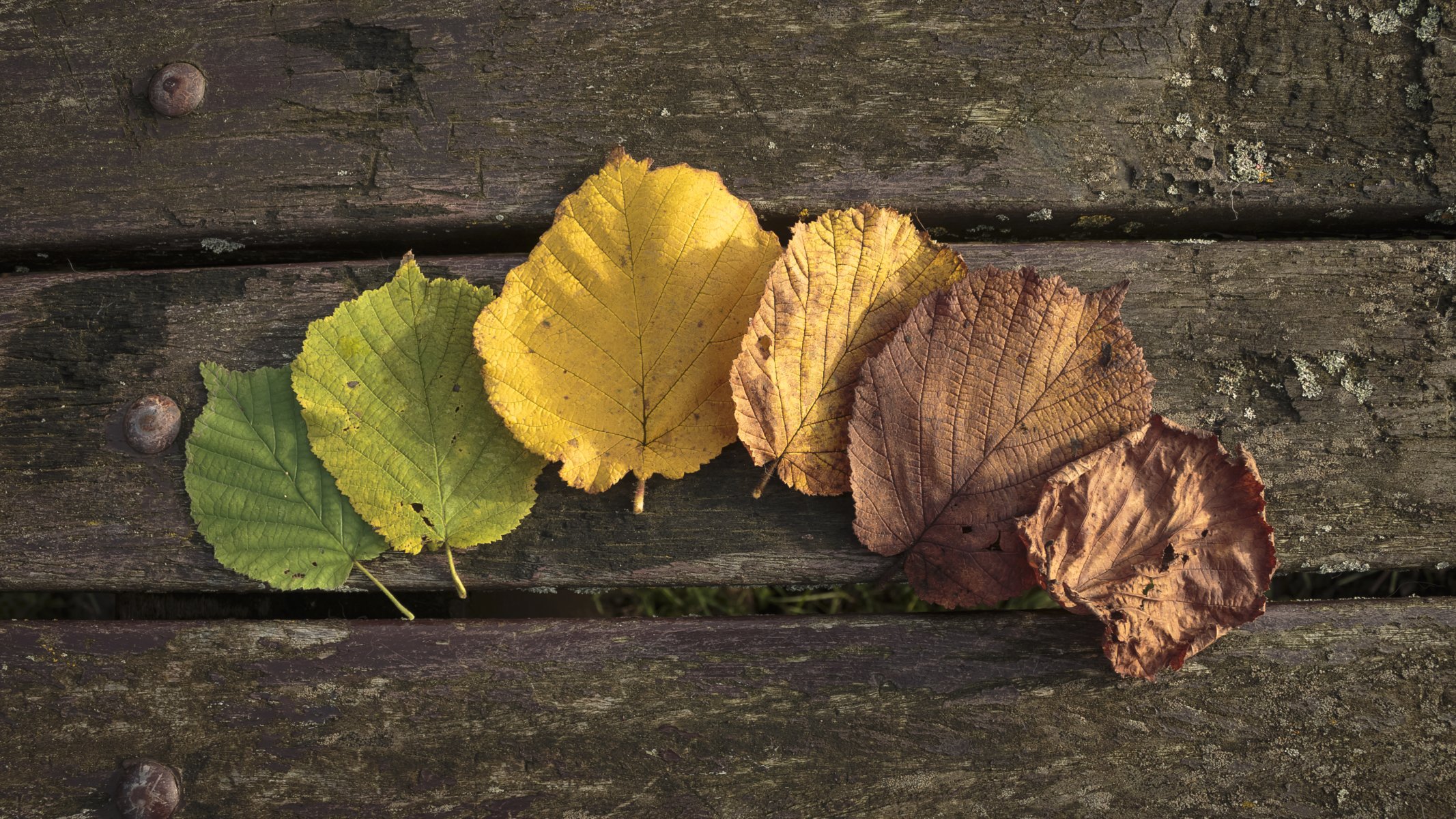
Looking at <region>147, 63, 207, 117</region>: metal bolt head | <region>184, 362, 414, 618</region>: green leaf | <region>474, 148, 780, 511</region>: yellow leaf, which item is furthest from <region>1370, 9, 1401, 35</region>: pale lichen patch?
<region>147, 63, 207, 117</region>: metal bolt head

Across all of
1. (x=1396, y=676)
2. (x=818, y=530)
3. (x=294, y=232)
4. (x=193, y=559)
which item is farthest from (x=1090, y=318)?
(x=193, y=559)

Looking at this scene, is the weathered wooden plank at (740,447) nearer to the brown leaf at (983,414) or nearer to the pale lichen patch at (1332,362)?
the pale lichen patch at (1332,362)

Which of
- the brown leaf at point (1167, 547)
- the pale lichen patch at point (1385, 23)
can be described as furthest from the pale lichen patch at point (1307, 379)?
the pale lichen patch at point (1385, 23)

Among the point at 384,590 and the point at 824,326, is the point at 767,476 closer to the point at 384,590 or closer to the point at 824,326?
the point at 824,326

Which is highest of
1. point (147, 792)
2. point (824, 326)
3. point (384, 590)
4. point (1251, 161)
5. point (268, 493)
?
point (1251, 161)

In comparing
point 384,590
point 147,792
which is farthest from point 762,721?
point 147,792
